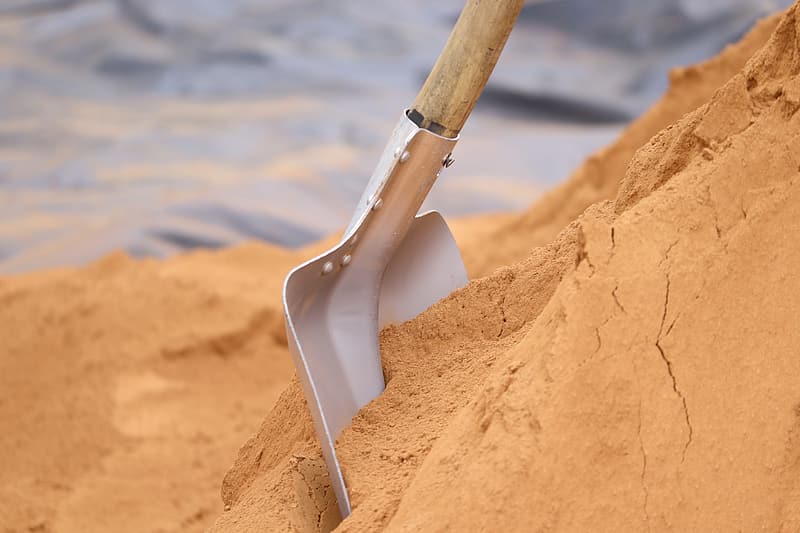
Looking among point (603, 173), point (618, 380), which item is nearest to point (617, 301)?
point (618, 380)

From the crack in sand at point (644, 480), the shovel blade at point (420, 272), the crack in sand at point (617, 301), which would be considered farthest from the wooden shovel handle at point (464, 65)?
the crack in sand at point (644, 480)

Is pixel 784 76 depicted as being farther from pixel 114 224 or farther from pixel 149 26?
pixel 149 26

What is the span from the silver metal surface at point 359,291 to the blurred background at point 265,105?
364cm

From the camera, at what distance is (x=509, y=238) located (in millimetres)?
4266

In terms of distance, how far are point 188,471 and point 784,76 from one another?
2096mm

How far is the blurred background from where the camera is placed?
211 inches

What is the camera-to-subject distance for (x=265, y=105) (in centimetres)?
656

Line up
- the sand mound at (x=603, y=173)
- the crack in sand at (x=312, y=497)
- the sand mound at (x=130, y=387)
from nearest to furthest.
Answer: the crack in sand at (x=312, y=497)
the sand mound at (x=130, y=387)
the sand mound at (x=603, y=173)

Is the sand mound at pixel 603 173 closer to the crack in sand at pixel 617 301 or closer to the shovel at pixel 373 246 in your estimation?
the shovel at pixel 373 246

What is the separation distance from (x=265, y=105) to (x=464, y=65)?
5.28 metres

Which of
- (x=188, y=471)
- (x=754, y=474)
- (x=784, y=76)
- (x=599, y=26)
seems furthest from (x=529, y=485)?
(x=599, y=26)

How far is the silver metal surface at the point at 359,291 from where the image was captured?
1406 millimetres

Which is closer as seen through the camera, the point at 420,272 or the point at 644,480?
the point at 644,480

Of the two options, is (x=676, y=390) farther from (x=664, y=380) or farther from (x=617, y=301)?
(x=617, y=301)
